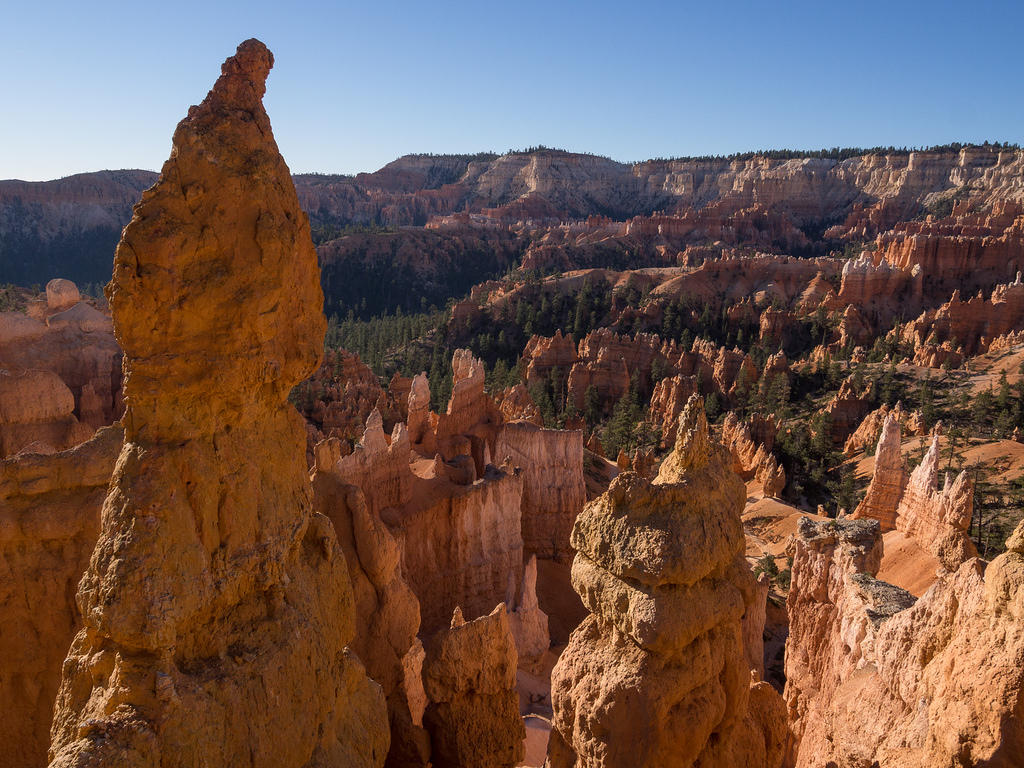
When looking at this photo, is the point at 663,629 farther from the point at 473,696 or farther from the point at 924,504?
the point at 924,504

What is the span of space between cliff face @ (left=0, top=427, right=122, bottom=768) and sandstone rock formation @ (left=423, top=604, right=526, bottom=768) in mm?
3378

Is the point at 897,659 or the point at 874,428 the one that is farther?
the point at 874,428

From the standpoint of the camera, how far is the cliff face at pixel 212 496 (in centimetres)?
405

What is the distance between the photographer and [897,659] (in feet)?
21.8

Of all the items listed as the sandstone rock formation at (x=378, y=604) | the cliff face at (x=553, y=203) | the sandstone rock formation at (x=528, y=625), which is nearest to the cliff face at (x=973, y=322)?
the cliff face at (x=553, y=203)

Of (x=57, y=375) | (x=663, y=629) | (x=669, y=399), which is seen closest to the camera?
(x=663, y=629)

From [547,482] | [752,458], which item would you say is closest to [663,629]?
[547,482]

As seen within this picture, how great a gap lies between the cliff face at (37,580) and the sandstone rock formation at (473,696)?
3378mm

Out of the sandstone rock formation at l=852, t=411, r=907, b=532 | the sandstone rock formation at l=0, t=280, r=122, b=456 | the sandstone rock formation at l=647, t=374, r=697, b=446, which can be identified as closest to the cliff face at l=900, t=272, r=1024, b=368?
the sandstone rock formation at l=647, t=374, r=697, b=446

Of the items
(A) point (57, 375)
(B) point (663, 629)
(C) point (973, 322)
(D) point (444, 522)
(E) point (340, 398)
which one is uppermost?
(A) point (57, 375)

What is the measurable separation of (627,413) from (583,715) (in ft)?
110

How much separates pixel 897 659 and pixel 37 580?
26.4 ft

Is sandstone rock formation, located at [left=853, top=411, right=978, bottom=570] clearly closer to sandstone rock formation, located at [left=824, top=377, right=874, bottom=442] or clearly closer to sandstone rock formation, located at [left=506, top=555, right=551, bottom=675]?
sandstone rock formation, located at [left=506, top=555, right=551, bottom=675]

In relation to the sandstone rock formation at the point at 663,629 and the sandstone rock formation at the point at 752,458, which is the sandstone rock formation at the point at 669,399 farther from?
the sandstone rock formation at the point at 663,629
